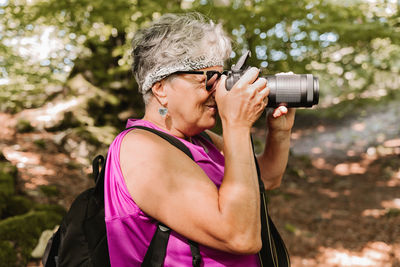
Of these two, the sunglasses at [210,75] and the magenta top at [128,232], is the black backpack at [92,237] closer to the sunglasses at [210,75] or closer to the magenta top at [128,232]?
the magenta top at [128,232]

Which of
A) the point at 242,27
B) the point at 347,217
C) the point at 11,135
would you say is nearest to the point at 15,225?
the point at 11,135

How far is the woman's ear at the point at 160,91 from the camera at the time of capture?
138 cm

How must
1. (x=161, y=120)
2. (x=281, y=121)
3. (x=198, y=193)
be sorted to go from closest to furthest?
(x=198, y=193) < (x=161, y=120) < (x=281, y=121)

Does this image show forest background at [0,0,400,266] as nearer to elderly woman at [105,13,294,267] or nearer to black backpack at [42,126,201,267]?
black backpack at [42,126,201,267]

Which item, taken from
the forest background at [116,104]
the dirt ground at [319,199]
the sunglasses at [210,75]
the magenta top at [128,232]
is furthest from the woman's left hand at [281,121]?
the dirt ground at [319,199]

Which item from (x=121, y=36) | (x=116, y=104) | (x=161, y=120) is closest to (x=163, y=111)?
(x=161, y=120)

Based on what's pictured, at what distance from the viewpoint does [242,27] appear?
4.25 m

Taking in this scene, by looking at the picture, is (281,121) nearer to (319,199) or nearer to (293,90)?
(293,90)

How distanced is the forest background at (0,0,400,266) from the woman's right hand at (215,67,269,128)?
198 centimetres

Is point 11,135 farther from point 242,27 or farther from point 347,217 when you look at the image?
point 347,217

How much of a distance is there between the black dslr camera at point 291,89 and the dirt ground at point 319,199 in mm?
2213

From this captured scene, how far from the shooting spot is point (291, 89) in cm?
141

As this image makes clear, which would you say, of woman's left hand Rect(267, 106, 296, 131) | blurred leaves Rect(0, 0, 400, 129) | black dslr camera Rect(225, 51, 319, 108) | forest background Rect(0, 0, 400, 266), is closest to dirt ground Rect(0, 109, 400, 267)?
forest background Rect(0, 0, 400, 266)

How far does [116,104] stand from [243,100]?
429cm
